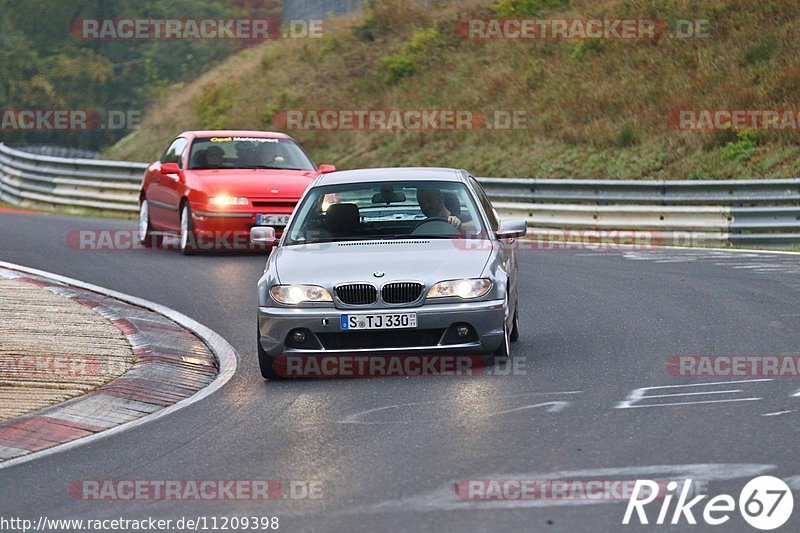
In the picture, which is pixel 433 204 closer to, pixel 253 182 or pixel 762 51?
pixel 253 182

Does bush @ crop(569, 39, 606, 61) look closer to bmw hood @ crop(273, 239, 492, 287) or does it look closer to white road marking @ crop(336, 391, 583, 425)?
bmw hood @ crop(273, 239, 492, 287)

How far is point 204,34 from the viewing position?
233ft

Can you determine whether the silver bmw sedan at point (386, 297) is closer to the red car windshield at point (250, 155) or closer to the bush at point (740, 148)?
the red car windshield at point (250, 155)

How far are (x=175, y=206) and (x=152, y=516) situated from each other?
1325cm

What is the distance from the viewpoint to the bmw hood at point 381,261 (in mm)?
10047

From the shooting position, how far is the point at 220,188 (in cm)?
1864

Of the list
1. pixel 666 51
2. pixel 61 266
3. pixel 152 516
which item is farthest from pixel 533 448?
pixel 666 51

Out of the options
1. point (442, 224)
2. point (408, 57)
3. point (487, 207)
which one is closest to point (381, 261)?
point (442, 224)

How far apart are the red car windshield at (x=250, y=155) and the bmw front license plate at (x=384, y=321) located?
999cm

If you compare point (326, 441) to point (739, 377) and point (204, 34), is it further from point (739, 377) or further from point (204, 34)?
point (204, 34)

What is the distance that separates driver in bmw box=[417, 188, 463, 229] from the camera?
11.2m

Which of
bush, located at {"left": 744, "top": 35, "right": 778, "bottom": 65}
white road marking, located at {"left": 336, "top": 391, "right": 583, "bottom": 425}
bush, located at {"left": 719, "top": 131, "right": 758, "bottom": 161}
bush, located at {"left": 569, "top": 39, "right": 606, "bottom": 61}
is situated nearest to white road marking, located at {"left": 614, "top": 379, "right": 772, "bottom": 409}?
white road marking, located at {"left": 336, "top": 391, "right": 583, "bottom": 425}

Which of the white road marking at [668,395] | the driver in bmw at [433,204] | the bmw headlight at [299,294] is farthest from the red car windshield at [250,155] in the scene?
the white road marking at [668,395]

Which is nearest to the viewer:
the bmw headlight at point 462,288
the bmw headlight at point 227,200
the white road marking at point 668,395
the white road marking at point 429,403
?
the white road marking at point 429,403
